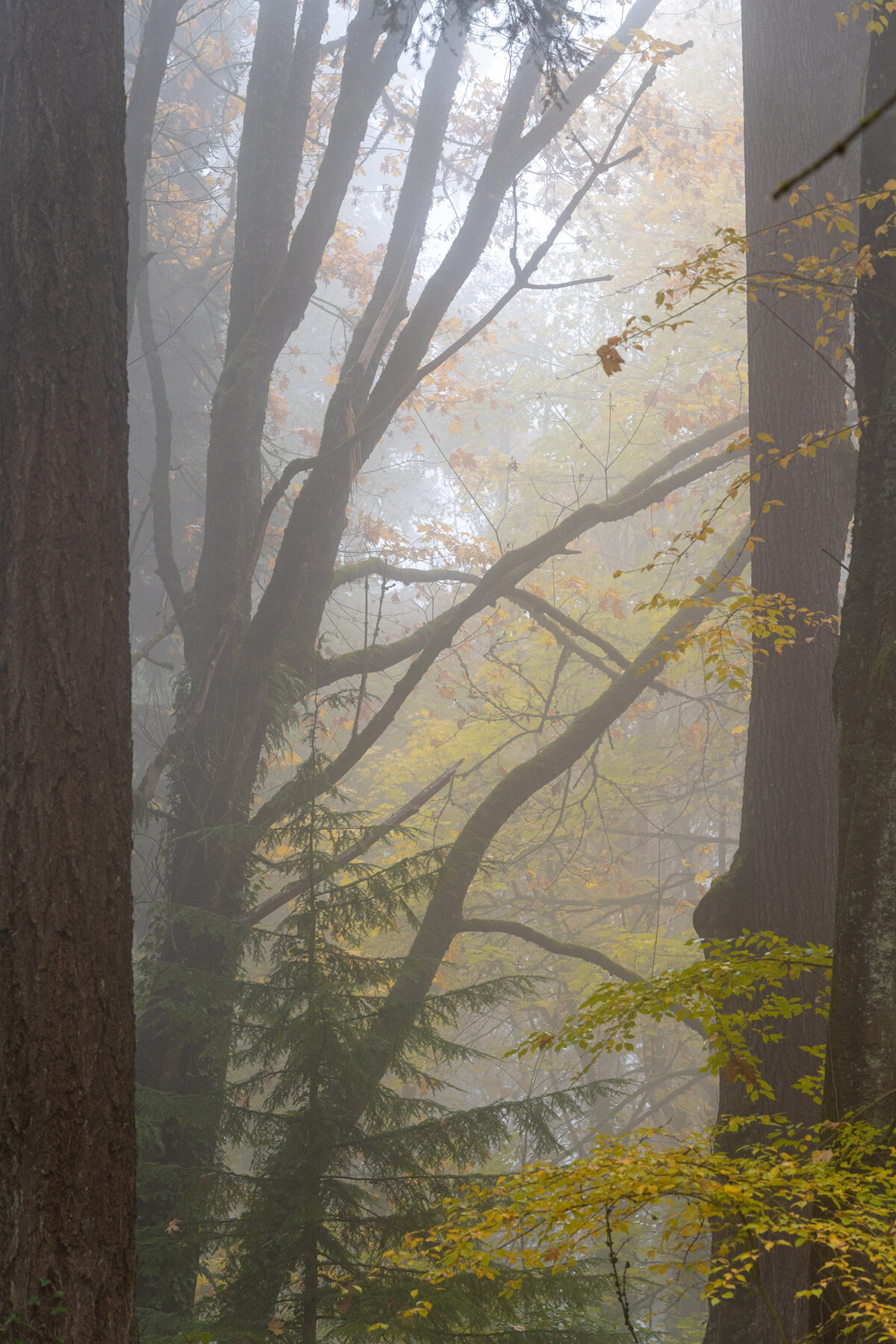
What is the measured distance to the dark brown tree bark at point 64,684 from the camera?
265cm

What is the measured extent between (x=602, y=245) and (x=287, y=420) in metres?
11.2

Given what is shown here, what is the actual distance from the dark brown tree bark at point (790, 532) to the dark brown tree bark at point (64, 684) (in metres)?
3.35

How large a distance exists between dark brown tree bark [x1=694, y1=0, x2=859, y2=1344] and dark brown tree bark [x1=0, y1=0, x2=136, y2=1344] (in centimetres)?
335

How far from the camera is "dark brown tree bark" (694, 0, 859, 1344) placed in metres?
5.29

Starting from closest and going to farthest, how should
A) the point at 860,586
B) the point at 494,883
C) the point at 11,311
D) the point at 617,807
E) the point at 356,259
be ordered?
the point at 11,311 → the point at 860,586 → the point at 494,883 → the point at 617,807 → the point at 356,259

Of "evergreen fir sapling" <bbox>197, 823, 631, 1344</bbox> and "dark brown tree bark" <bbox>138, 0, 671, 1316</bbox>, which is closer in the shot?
"evergreen fir sapling" <bbox>197, 823, 631, 1344</bbox>

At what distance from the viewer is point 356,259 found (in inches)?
595

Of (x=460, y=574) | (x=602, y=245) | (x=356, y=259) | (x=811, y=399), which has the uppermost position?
(x=602, y=245)

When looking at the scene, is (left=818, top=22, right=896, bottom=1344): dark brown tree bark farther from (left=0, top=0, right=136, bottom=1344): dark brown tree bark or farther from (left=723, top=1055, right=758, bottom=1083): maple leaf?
(left=0, top=0, right=136, bottom=1344): dark brown tree bark

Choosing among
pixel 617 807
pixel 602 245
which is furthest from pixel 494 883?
pixel 602 245

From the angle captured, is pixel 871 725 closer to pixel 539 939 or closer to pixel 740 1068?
pixel 740 1068

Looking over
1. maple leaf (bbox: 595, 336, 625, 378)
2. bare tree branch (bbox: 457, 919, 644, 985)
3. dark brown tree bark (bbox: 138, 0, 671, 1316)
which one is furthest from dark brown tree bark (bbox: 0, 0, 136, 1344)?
bare tree branch (bbox: 457, 919, 644, 985)

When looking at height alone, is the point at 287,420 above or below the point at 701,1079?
above

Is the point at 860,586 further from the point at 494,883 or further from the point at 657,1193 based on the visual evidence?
the point at 494,883
